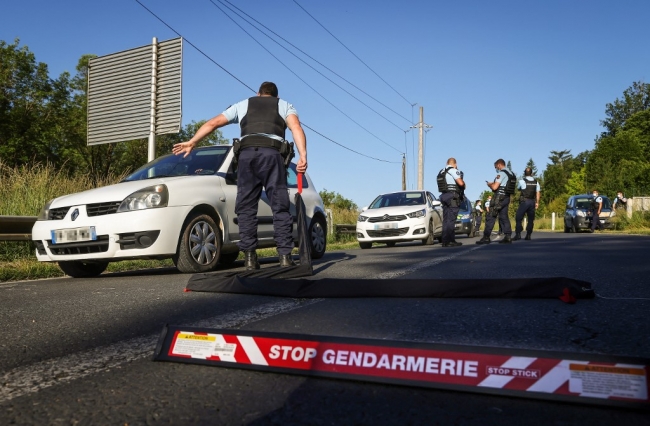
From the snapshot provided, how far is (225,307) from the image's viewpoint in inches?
146

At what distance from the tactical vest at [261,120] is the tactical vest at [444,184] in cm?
746

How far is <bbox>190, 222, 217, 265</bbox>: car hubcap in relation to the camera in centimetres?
662

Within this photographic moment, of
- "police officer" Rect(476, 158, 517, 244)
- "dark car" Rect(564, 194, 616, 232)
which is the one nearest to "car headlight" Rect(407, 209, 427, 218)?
"police officer" Rect(476, 158, 517, 244)

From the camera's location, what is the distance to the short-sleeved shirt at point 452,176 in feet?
42.1

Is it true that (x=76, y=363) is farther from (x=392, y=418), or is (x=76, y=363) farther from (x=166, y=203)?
(x=166, y=203)

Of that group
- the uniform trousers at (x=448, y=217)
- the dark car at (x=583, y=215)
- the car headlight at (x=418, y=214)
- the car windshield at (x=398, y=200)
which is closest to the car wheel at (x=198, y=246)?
the uniform trousers at (x=448, y=217)

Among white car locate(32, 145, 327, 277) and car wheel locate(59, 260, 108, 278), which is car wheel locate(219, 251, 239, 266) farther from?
car wheel locate(59, 260, 108, 278)

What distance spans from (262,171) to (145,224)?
1.36m

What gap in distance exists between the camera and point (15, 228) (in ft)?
A: 26.7

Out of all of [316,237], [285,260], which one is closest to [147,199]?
[285,260]

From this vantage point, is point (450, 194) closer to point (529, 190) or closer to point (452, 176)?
point (452, 176)

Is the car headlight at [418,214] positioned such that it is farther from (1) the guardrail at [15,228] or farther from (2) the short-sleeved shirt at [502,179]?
(1) the guardrail at [15,228]

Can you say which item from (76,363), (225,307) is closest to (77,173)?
(225,307)

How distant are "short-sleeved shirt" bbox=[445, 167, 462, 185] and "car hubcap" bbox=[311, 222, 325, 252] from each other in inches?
178
